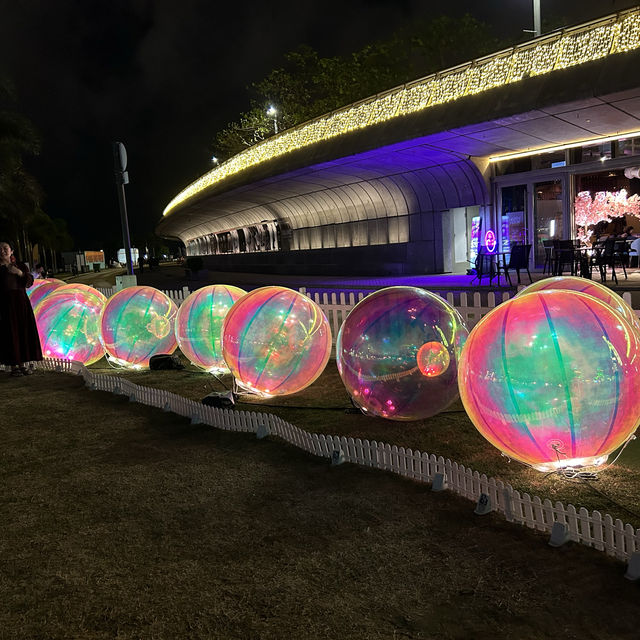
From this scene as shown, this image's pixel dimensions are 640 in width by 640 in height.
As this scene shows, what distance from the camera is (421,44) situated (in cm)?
3669

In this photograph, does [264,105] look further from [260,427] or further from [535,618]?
[535,618]

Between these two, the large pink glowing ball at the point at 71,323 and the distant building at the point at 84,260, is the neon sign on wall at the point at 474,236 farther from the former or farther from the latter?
the distant building at the point at 84,260

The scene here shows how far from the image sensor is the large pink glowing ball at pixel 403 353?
5.39 m

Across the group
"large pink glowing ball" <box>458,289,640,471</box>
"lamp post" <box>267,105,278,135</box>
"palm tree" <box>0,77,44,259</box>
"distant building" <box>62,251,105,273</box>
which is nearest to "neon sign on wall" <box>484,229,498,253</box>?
"large pink glowing ball" <box>458,289,640,471</box>

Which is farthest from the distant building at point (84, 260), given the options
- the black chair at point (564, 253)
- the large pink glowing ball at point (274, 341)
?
the large pink glowing ball at point (274, 341)

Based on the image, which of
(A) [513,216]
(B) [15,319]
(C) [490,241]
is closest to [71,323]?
(B) [15,319]

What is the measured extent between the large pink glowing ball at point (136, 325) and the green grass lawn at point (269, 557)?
145 inches

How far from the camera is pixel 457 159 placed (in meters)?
19.5

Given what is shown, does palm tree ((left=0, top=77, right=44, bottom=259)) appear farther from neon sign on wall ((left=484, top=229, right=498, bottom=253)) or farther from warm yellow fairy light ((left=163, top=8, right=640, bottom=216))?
neon sign on wall ((left=484, top=229, right=498, bottom=253))

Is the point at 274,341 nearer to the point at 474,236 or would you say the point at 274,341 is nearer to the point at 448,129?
the point at 448,129

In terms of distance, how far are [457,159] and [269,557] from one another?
718 inches

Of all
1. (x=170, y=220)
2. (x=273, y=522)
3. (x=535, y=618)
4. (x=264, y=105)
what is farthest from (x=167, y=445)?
(x=170, y=220)

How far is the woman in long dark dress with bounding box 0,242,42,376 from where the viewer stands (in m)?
9.28

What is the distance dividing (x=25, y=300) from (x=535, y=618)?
9.17 m
